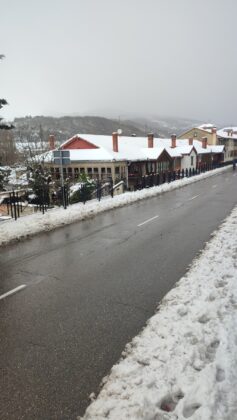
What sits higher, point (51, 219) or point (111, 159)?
point (111, 159)

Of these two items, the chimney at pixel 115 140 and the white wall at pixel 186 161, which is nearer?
the chimney at pixel 115 140

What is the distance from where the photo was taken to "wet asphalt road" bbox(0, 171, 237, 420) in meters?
3.92

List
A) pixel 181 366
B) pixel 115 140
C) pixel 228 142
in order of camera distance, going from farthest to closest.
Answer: pixel 228 142
pixel 115 140
pixel 181 366

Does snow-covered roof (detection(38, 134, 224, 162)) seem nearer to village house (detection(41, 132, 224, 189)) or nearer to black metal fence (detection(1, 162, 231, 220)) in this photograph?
village house (detection(41, 132, 224, 189))

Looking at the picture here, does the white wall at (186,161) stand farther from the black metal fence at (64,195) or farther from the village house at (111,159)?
the black metal fence at (64,195)

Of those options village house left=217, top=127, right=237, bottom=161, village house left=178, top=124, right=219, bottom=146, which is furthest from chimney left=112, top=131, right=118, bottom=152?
village house left=217, top=127, right=237, bottom=161

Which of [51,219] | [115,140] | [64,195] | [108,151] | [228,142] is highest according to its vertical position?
[228,142]

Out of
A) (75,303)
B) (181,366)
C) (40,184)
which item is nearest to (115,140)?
(40,184)

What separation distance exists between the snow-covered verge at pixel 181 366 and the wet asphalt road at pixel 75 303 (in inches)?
10.5

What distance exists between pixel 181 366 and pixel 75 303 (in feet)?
8.49

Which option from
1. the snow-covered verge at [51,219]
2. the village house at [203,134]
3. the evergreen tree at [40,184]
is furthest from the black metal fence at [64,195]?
the village house at [203,134]

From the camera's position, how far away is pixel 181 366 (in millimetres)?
4184

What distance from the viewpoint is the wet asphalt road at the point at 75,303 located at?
3.92 metres

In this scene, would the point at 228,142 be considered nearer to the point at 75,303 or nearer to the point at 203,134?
the point at 203,134
